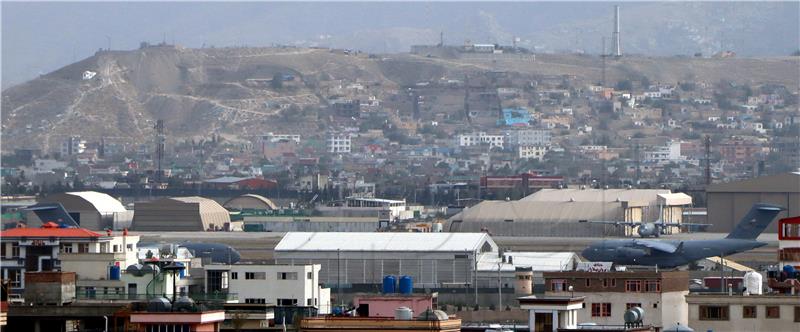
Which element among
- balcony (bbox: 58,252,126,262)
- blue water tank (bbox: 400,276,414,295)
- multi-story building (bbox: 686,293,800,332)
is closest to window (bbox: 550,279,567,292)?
multi-story building (bbox: 686,293,800,332)

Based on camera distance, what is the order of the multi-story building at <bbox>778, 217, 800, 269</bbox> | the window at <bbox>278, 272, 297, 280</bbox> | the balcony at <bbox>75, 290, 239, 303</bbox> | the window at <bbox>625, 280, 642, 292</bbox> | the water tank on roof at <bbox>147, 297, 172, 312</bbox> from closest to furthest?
the water tank on roof at <bbox>147, 297, 172, 312</bbox>, the balcony at <bbox>75, 290, 239, 303</bbox>, the window at <bbox>625, 280, 642, 292</bbox>, the multi-story building at <bbox>778, 217, 800, 269</bbox>, the window at <bbox>278, 272, 297, 280</bbox>

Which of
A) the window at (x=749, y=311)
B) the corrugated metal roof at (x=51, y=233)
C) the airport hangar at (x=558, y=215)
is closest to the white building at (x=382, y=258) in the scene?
the corrugated metal roof at (x=51, y=233)

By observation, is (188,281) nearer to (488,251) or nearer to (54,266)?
(54,266)

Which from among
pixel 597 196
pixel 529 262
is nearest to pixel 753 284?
pixel 529 262

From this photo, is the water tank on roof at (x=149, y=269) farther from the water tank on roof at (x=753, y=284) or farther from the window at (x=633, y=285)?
the water tank on roof at (x=753, y=284)

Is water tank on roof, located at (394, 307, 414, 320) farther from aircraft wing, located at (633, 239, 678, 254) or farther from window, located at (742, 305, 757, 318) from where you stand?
aircraft wing, located at (633, 239, 678, 254)

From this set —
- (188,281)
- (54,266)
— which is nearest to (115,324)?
(188,281)
